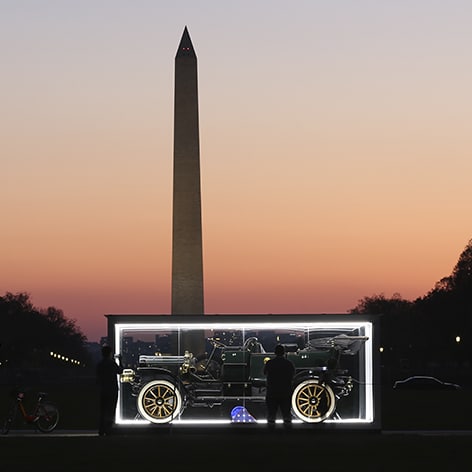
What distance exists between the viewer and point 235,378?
30.4 metres

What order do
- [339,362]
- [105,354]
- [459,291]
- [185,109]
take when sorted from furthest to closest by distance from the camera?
[459,291] < [185,109] < [339,362] < [105,354]

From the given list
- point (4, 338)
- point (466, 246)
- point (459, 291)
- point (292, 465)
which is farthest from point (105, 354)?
point (4, 338)

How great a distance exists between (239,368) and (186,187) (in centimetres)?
2176

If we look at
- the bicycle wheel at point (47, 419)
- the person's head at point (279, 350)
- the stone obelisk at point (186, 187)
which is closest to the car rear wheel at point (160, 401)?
the bicycle wheel at point (47, 419)

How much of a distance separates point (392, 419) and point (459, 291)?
83.3 metres

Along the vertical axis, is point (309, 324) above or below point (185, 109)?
below

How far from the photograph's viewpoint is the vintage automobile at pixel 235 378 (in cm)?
2953

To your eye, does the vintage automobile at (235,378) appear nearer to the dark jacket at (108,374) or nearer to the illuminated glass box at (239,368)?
the illuminated glass box at (239,368)

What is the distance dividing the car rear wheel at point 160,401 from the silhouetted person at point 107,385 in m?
1.49

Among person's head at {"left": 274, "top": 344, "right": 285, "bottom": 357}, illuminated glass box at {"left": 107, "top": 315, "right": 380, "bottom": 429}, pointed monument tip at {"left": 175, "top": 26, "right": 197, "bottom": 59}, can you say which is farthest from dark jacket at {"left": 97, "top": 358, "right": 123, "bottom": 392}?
pointed monument tip at {"left": 175, "top": 26, "right": 197, "bottom": 59}

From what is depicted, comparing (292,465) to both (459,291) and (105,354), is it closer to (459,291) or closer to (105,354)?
(105,354)

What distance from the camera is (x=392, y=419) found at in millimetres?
43875

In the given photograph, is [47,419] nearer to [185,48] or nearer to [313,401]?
[313,401]

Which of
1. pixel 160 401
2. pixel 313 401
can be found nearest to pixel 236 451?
pixel 313 401
